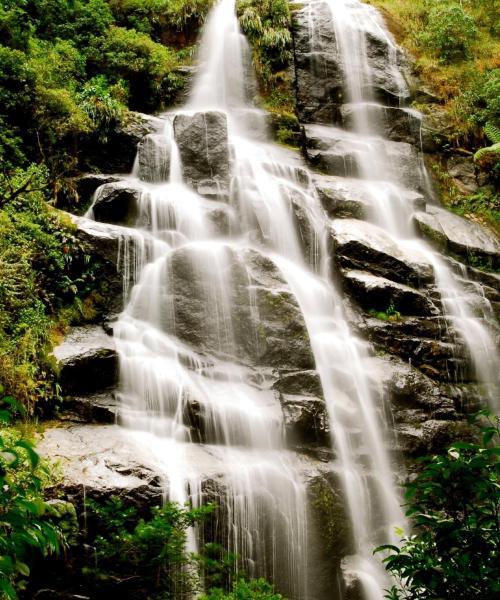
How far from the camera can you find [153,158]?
11.3 meters

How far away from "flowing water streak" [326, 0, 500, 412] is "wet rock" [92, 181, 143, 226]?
5511mm

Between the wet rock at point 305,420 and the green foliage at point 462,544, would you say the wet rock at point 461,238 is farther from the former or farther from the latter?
the green foliage at point 462,544

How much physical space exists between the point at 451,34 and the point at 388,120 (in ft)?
15.1

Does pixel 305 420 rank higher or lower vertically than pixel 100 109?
lower

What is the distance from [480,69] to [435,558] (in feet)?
58.3

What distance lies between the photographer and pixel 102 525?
5312 mm

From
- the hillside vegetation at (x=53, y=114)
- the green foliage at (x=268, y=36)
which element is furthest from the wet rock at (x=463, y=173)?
the hillside vegetation at (x=53, y=114)

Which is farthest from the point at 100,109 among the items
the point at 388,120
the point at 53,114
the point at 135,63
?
the point at 388,120

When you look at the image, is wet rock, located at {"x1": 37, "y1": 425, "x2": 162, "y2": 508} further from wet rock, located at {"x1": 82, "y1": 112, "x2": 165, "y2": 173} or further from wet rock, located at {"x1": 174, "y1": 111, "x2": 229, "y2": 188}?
wet rock, located at {"x1": 82, "y1": 112, "x2": 165, "y2": 173}

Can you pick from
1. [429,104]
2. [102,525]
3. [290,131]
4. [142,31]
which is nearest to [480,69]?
[429,104]

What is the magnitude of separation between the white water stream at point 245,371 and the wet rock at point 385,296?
0.53 meters

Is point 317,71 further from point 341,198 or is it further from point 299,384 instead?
point 299,384

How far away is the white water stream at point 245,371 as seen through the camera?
6.32 meters

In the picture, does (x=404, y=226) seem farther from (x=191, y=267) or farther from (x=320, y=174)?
(x=191, y=267)
